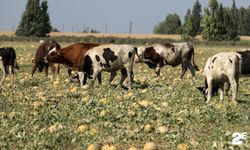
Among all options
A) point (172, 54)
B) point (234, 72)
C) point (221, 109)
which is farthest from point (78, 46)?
point (221, 109)

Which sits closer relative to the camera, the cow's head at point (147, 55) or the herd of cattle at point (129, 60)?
the herd of cattle at point (129, 60)

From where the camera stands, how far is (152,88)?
19.4 meters

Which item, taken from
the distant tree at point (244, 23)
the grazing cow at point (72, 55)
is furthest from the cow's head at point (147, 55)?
the distant tree at point (244, 23)

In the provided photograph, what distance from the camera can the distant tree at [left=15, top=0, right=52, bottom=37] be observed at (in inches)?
4700

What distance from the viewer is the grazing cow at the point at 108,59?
19.9m

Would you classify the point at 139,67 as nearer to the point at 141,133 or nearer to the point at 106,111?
the point at 106,111

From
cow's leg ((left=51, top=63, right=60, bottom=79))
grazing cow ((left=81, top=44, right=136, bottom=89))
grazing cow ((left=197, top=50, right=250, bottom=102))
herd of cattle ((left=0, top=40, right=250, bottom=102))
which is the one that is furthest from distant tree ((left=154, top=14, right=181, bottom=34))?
grazing cow ((left=197, top=50, right=250, bottom=102))

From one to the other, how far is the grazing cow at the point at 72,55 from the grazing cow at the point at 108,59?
3.35 ft

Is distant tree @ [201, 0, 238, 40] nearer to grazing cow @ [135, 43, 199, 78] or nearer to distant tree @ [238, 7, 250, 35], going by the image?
distant tree @ [238, 7, 250, 35]

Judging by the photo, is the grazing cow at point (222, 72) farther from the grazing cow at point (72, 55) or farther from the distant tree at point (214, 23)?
the distant tree at point (214, 23)

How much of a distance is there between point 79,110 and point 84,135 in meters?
3.10

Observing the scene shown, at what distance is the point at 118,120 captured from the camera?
12.5 meters

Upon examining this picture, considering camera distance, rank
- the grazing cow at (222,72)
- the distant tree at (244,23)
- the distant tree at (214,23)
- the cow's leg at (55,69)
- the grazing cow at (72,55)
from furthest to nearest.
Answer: the distant tree at (244,23), the distant tree at (214,23), the cow's leg at (55,69), the grazing cow at (72,55), the grazing cow at (222,72)

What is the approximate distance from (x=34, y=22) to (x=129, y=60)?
102844 mm
